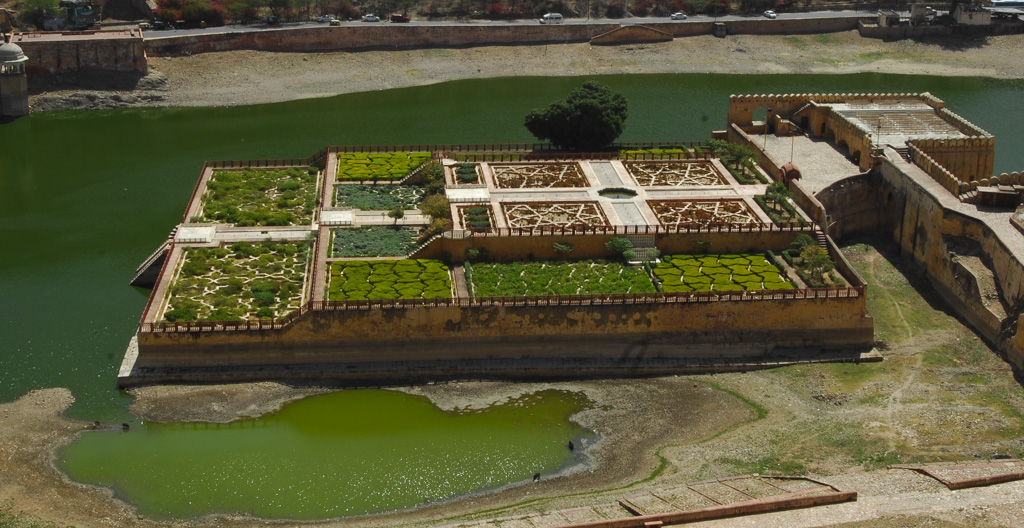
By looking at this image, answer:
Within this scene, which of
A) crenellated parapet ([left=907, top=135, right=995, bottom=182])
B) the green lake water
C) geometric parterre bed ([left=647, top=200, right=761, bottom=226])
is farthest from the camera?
crenellated parapet ([left=907, top=135, right=995, bottom=182])

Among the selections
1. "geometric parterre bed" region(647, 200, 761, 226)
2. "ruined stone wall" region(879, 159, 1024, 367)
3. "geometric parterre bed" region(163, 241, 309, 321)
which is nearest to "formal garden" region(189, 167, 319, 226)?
"geometric parterre bed" region(163, 241, 309, 321)

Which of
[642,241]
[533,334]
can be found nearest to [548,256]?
[642,241]

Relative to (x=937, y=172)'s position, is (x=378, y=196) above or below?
below

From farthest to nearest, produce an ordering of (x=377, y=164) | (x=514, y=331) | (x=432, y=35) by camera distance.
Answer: (x=432, y=35)
(x=377, y=164)
(x=514, y=331)

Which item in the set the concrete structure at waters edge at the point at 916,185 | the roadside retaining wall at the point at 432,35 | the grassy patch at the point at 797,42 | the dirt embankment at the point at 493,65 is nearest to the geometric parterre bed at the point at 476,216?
the concrete structure at waters edge at the point at 916,185

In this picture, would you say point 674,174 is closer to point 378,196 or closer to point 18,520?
point 378,196

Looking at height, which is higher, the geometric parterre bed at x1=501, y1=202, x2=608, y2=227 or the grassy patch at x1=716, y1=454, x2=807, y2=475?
the geometric parterre bed at x1=501, y1=202, x2=608, y2=227

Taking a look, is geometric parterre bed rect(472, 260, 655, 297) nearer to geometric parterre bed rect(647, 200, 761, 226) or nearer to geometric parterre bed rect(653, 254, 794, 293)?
geometric parterre bed rect(653, 254, 794, 293)
